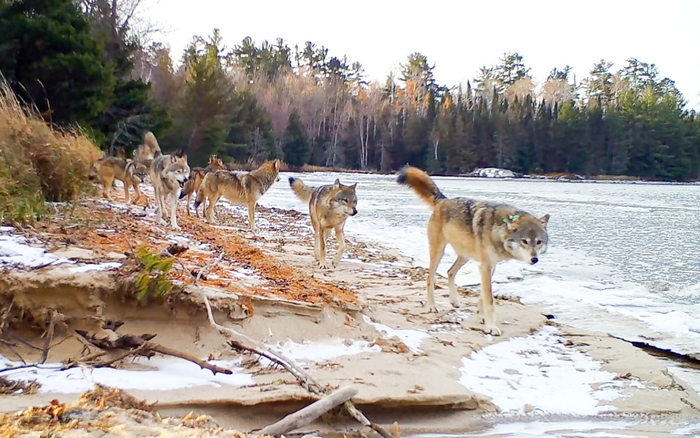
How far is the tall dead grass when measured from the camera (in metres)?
5.95

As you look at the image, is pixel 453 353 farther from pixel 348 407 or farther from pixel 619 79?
pixel 619 79

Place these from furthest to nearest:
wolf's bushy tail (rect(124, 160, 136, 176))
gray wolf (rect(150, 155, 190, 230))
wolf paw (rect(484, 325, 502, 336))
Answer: wolf's bushy tail (rect(124, 160, 136, 176)) → gray wolf (rect(150, 155, 190, 230)) → wolf paw (rect(484, 325, 502, 336))

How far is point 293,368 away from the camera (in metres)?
3.44

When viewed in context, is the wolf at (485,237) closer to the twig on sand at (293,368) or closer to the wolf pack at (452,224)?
the wolf pack at (452,224)

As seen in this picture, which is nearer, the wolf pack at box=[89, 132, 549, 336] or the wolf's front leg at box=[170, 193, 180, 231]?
the wolf pack at box=[89, 132, 549, 336]


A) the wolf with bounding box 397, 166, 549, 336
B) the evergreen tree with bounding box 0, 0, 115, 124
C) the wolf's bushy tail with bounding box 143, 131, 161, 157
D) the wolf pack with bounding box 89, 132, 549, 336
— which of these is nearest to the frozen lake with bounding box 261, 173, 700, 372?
the wolf pack with bounding box 89, 132, 549, 336

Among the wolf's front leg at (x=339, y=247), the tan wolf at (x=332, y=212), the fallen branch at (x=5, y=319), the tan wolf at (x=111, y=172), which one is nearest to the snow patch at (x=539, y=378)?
the fallen branch at (x=5, y=319)

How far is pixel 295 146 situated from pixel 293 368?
63.8m

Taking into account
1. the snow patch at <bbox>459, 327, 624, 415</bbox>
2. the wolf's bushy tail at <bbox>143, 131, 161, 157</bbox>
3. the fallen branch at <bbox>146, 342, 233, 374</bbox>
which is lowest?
the snow patch at <bbox>459, 327, 624, 415</bbox>

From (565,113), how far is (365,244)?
241 feet

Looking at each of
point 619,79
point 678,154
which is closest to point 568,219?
point 678,154

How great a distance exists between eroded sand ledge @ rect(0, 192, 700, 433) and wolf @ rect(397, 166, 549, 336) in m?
0.43

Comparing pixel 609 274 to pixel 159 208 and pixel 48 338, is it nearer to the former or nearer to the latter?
pixel 159 208

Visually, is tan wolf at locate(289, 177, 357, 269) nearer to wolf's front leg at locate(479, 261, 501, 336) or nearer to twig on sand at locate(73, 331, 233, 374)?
wolf's front leg at locate(479, 261, 501, 336)
